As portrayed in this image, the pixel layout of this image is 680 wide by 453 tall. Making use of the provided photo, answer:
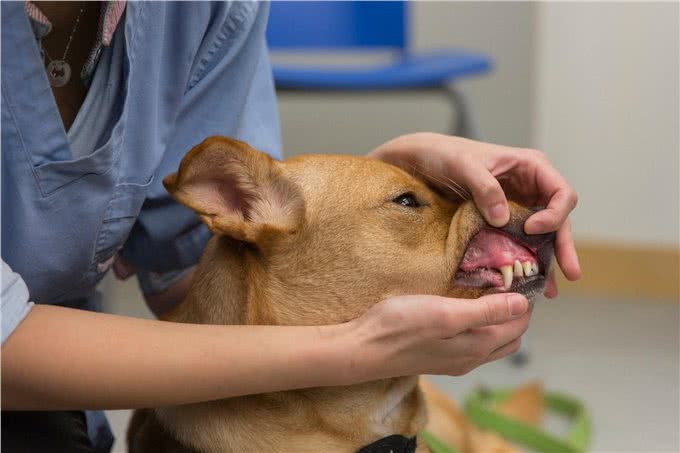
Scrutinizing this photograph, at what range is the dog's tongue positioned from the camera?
113 cm

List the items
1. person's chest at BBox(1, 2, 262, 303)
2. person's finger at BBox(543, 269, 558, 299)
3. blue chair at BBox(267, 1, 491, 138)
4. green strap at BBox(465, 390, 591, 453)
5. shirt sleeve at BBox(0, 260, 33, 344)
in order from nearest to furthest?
shirt sleeve at BBox(0, 260, 33, 344) < person's chest at BBox(1, 2, 262, 303) < person's finger at BBox(543, 269, 558, 299) < green strap at BBox(465, 390, 591, 453) < blue chair at BBox(267, 1, 491, 138)

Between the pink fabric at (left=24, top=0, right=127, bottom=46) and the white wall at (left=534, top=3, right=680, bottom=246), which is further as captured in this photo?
the white wall at (left=534, top=3, right=680, bottom=246)

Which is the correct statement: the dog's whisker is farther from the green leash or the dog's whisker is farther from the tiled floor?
the tiled floor

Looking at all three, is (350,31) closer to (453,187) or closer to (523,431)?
(523,431)

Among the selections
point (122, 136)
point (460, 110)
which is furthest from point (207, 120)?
point (460, 110)

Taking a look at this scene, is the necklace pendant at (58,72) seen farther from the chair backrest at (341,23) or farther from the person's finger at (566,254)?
the chair backrest at (341,23)

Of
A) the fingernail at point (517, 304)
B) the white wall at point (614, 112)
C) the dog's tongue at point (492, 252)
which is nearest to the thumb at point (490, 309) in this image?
the fingernail at point (517, 304)

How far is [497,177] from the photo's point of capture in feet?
4.11

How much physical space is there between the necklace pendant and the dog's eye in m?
0.49

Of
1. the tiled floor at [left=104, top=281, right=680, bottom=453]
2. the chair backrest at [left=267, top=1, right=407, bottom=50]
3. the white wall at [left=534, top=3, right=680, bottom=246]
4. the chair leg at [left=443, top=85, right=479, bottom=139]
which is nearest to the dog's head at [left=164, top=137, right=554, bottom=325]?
the tiled floor at [left=104, top=281, right=680, bottom=453]

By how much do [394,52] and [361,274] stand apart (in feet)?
6.78

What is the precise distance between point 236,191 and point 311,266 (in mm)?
149

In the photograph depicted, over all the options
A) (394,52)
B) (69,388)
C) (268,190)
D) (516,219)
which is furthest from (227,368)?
(394,52)

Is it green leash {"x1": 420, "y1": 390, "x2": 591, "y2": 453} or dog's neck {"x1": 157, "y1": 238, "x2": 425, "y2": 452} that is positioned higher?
dog's neck {"x1": 157, "y1": 238, "x2": 425, "y2": 452}
